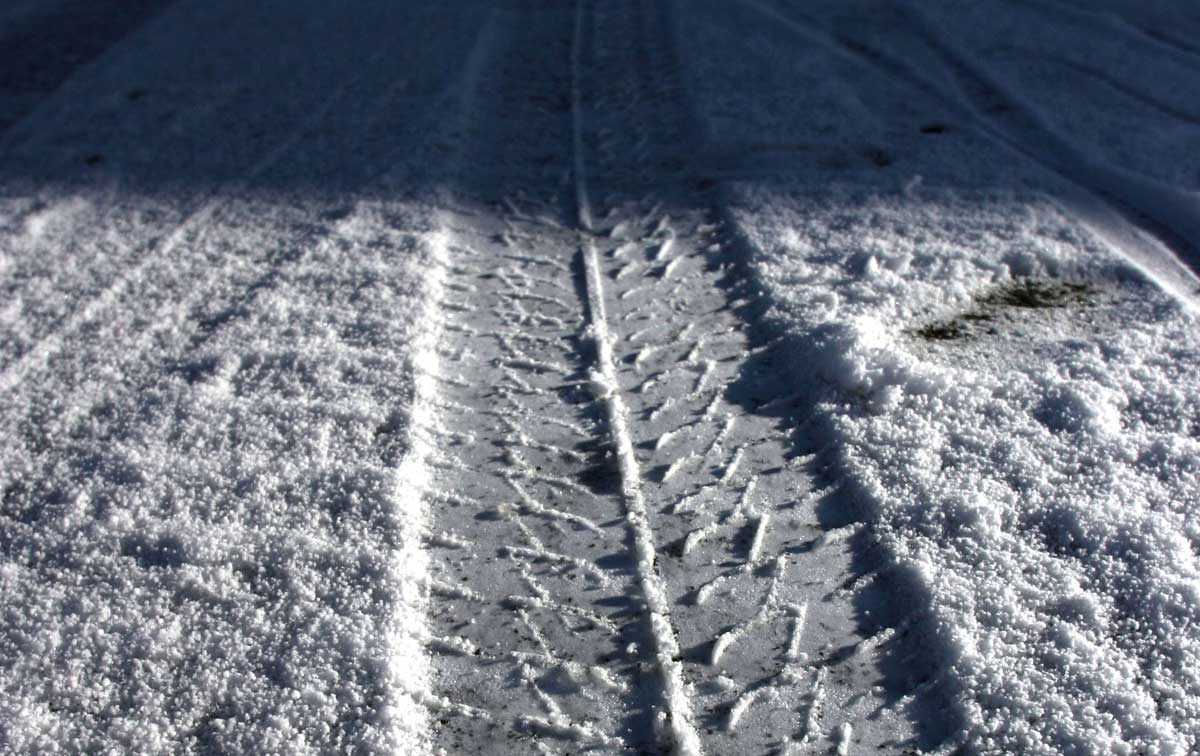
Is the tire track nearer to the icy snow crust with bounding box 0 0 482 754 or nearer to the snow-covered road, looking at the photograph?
the snow-covered road

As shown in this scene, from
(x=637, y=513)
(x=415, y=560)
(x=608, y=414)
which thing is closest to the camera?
(x=415, y=560)

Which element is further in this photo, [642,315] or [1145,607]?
[642,315]

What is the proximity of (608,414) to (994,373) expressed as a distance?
39.6 inches

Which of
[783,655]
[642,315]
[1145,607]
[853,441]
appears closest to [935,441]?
[853,441]

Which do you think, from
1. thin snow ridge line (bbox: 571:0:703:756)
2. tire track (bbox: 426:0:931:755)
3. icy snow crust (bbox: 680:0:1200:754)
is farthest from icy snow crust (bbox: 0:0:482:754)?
icy snow crust (bbox: 680:0:1200:754)

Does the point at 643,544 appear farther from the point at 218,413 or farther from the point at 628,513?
the point at 218,413

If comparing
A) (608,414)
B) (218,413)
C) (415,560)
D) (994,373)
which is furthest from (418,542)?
(994,373)

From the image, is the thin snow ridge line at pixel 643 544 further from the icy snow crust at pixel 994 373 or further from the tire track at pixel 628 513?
the icy snow crust at pixel 994 373

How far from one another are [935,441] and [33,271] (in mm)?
2771

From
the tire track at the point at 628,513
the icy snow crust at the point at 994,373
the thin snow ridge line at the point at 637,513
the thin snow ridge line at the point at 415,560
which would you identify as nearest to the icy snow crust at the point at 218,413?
the thin snow ridge line at the point at 415,560

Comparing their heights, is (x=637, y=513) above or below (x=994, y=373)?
below

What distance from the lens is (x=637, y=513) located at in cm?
222

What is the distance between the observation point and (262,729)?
177 cm

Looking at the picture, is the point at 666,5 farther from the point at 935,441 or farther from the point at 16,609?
the point at 16,609
